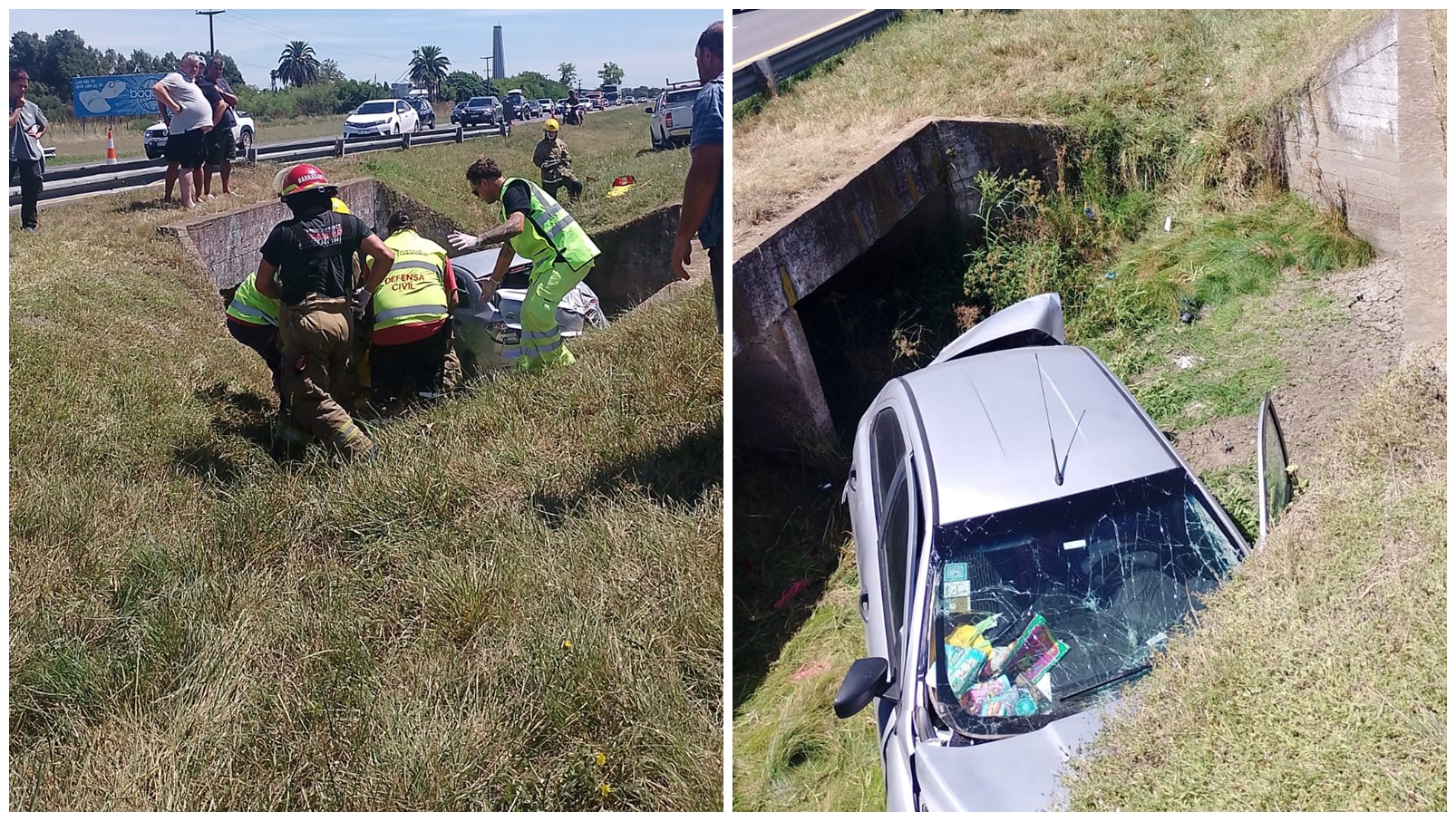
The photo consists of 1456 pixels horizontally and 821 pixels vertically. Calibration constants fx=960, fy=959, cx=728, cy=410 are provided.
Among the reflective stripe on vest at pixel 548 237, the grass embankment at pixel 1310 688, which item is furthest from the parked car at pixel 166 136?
the grass embankment at pixel 1310 688

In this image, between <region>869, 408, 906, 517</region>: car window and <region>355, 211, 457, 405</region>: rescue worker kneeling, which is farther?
<region>355, 211, 457, 405</region>: rescue worker kneeling

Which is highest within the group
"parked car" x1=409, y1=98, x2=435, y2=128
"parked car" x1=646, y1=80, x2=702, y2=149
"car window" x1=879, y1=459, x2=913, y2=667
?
"parked car" x1=409, y1=98, x2=435, y2=128

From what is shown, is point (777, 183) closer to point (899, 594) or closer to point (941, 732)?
point (899, 594)

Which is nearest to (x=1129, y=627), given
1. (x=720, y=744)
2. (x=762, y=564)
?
(x=720, y=744)

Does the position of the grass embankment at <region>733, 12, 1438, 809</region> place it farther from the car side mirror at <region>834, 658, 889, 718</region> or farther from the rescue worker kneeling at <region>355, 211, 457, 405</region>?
the rescue worker kneeling at <region>355, 211, 457, 405</region>

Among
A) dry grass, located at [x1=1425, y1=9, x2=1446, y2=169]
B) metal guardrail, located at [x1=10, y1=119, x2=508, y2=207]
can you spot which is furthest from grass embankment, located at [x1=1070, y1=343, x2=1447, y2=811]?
metal guardrail, located at [x1=10, y1=119, x2=508, y2=207]

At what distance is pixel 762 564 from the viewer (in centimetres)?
530

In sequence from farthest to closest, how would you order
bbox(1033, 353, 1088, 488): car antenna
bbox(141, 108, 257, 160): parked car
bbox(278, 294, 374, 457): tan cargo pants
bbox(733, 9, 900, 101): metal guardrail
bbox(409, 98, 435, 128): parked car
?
bbox(733, 9, 900, 101): metal guardrail
bbox(409, 98, 435, 128): parked car
bbox(141, 108, 257, 160): parked car
bbox(278, 294, 374, 457): tan cargo pants
bbox(1033, 353, 1088, 488): car antenna

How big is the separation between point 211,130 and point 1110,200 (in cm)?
579

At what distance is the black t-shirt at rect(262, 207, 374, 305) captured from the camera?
444cm

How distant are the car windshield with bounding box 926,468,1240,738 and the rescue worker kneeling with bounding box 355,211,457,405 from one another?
10.1 ft

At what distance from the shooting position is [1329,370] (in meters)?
5.00

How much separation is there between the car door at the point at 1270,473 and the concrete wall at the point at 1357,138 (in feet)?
8.50

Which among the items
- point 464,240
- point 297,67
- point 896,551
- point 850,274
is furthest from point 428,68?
point 850,274
